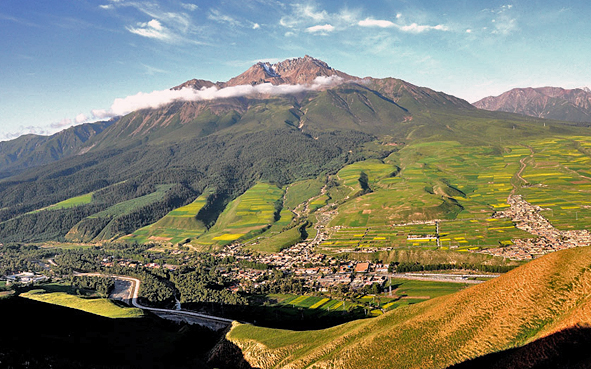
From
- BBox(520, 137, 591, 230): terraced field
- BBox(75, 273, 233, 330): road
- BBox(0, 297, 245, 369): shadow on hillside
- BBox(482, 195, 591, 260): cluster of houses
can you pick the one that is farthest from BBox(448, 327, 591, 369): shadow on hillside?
BBox(520, 137, 591, 230): terraced field

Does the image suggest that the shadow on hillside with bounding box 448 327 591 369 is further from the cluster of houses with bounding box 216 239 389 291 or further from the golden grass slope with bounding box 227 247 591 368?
the cluster of houses with bounding box 216 239 389 291

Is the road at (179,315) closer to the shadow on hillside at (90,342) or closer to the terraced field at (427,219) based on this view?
the shadow on hillside at (90,342)

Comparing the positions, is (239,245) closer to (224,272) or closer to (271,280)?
(224,272)

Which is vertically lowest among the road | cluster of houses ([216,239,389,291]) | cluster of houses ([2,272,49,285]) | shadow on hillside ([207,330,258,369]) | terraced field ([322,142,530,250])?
cluster of houses ([2,272,49,285])

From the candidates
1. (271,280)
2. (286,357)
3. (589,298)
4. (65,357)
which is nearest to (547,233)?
(271,280)

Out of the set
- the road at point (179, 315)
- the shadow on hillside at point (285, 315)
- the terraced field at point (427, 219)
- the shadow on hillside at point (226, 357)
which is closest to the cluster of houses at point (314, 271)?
the terraced field at point (427, 219)
